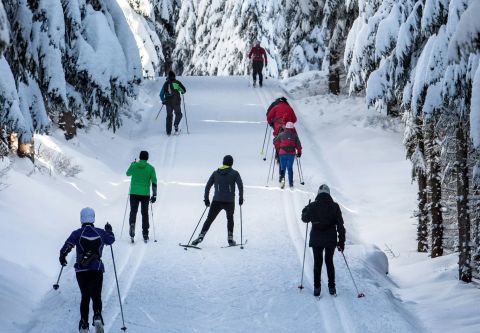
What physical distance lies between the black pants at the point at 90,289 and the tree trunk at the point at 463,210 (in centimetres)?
737

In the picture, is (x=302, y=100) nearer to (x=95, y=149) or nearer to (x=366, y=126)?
(x=366, y=126)

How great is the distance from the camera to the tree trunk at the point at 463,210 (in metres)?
14.4

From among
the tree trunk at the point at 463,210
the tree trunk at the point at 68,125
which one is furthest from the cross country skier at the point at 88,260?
the tree trunk at the point at 68,125

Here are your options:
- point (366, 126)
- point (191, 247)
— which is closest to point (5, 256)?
point (191, 247)

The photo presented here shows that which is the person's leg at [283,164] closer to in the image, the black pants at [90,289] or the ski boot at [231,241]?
the ski boot at [231,241]

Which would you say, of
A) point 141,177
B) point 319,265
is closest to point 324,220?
point 319,265

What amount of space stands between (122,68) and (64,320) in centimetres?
543

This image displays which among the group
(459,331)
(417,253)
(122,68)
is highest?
Answer: (122,68)

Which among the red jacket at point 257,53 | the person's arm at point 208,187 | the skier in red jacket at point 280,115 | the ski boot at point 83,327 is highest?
the red jacket at point 257,53

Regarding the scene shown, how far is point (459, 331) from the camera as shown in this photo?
36.6 feet

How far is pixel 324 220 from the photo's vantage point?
11.9 meters

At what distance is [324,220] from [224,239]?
4377mm

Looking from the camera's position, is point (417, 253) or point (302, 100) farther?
point (302, 100)

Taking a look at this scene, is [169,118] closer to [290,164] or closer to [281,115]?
[281,115]
